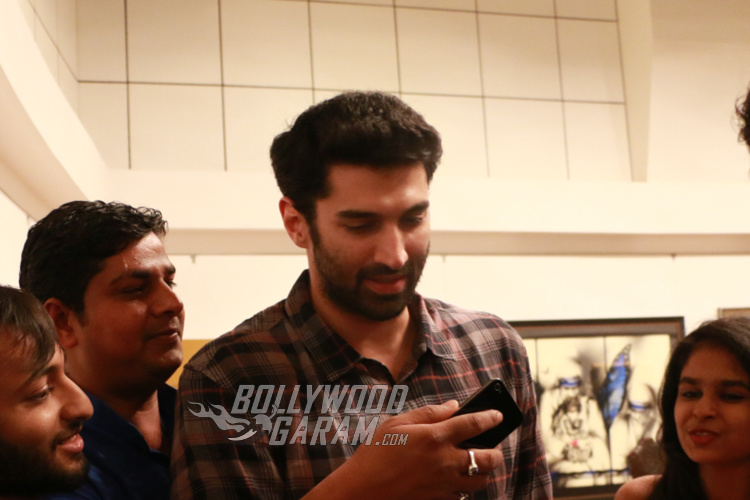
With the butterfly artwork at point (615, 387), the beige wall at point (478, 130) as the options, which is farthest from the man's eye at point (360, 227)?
the butterfly artwork at point (615, 387)

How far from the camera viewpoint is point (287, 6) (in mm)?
3314

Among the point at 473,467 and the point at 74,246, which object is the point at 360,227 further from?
the point at 74,246

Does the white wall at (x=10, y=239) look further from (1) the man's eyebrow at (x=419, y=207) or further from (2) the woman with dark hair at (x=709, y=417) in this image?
(2) the woman with dark hair at (x=709, y=417)

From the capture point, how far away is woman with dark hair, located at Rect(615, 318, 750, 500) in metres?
1.70

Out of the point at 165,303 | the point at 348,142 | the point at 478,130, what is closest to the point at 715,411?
the point at 348,142

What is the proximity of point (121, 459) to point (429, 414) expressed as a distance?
A: 0.56 m

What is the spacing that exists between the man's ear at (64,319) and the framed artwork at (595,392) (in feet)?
7.36

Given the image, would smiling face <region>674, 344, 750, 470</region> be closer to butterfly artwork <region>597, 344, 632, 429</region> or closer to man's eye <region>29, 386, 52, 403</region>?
man's eye <region>29, 386, 52, 403</region>

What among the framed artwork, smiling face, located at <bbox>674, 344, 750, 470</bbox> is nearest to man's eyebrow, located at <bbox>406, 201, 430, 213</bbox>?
smiling face, located at <bbox>674, 344, 750, 470</bbox>

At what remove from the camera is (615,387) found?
343 centimetres

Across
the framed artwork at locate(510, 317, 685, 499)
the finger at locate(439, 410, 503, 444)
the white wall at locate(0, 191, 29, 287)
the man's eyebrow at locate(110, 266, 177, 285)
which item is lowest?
the framed artwork at locate(510, 317, 685, 499)

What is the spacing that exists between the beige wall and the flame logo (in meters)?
1.82

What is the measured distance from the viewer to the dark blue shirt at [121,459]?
126 centimetres

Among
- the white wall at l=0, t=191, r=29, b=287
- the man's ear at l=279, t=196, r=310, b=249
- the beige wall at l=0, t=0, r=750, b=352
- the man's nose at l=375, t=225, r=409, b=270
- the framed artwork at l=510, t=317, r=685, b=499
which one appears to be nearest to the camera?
the man's nose at l=375, t=225, r=409, b=270
